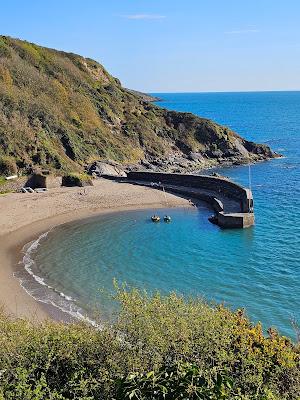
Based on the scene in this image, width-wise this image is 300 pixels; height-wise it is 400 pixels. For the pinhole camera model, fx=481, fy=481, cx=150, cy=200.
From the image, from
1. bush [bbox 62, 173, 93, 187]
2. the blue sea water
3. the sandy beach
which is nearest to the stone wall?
the blue sea water

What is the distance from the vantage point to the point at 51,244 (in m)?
35.2

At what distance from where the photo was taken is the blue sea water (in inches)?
985

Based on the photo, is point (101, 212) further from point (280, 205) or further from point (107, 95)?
point (107, 95)

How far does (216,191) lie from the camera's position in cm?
5175

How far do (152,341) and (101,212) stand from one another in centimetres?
3326

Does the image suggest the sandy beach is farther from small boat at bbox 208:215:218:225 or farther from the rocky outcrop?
small boat at bbox 208:215:218:225

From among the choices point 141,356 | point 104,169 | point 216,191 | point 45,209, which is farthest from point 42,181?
point 141,356

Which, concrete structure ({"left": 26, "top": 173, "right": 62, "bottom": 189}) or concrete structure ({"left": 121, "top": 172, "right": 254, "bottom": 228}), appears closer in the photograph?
concrete structure ({"left": 121, "top": 172, "right": 254, "bottom": 228})

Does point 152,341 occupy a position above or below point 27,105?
below

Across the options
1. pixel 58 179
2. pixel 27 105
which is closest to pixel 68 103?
pixel 27 105

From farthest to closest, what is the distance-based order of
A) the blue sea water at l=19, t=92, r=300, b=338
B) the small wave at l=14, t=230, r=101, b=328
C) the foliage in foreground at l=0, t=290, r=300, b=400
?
the blue sea water at l=19, t=92, r=300, b=338
the small wave at l=14, t=230, r=101, b=328
the foliage in foreground at l=0, t=290, r=300, b=400

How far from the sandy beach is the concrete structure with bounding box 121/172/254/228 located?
258 cm

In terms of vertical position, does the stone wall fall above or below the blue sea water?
above

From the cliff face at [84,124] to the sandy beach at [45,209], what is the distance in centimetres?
786
